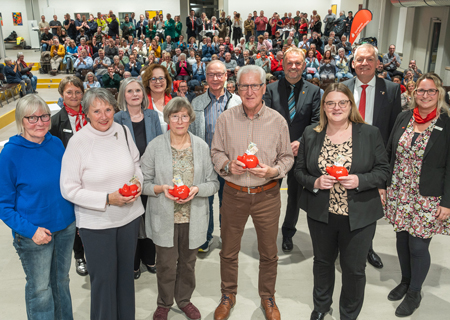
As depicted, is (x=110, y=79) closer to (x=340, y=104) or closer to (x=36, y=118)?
(x=36, y=118)

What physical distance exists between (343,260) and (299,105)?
5.05 feet

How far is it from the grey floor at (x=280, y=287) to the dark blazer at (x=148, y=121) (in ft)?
4.56

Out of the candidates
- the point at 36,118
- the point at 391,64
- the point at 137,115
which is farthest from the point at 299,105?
the point at 391,64

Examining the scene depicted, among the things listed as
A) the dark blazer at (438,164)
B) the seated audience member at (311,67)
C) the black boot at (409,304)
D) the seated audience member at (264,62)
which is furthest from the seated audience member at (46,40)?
the black boot at (409,304)

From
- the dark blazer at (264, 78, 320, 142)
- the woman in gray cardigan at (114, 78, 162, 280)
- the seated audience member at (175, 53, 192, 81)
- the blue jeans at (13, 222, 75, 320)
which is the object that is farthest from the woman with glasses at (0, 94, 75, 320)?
the seated audience member at (175, 53, 192, 81)

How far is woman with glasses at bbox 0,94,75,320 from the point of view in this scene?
2254 millimetres

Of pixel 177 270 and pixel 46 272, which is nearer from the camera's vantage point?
pixel 46 272

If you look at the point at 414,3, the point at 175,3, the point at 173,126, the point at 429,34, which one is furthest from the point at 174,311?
the point at 175,3

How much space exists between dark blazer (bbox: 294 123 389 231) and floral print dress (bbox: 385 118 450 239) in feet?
1.65

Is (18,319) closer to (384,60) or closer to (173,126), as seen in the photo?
(173,126)

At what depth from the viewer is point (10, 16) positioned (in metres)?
22.2

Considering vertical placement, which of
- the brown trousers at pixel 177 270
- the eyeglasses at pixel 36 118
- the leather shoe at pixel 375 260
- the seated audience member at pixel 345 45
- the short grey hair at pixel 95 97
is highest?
the seated audience member at pixel 345 45

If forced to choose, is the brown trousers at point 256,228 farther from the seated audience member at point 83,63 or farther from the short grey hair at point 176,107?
the seated audience member at point 83,63

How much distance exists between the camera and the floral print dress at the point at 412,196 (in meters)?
2.93
